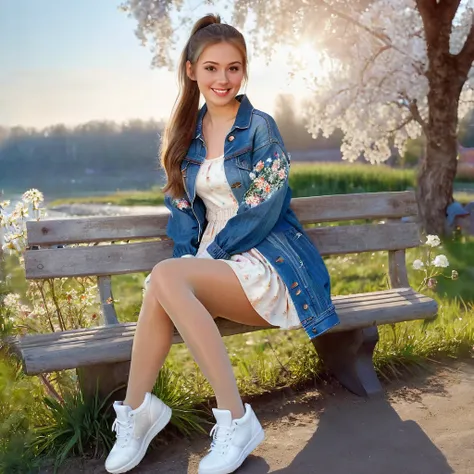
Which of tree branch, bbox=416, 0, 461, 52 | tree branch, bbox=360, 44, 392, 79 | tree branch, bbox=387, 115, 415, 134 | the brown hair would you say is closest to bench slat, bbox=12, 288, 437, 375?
the brown hair

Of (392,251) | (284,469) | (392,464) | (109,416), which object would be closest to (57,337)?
(109,416)

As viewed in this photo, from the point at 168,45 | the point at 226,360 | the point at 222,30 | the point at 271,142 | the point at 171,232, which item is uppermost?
the point at 168,45

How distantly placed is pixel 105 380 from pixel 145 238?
0.69 m

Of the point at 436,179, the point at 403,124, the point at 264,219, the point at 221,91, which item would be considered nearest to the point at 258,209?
the point at 264,219

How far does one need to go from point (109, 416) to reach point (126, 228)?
823 millimetres

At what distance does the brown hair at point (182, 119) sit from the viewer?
2861 millimetres

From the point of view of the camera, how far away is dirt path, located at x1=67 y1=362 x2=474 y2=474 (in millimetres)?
2525

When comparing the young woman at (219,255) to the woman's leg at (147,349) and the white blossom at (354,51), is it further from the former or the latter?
the white blossom at (354,51)

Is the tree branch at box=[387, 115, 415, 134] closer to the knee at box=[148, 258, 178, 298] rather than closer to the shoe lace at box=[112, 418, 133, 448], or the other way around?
the knee at box=[148, 258, 178, 298]

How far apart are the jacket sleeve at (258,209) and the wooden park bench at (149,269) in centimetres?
32

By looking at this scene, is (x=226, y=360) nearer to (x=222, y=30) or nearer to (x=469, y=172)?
(x=222, y=30)

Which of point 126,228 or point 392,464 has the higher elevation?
point 126,228

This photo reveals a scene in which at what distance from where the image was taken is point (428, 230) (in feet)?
25.7

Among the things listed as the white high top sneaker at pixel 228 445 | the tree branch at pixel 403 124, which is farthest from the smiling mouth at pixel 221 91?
the tree branch at pixel 403 124
